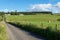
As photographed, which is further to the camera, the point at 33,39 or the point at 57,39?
the point at 33,39

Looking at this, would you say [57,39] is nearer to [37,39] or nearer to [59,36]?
[59,36]

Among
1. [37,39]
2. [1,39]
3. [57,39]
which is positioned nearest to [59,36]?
[57,39]

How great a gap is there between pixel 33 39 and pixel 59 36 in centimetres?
257

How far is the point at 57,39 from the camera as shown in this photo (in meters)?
16.6

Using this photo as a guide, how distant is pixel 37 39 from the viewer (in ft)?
61.7

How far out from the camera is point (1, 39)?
18.0 m

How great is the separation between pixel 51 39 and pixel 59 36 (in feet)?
2.21

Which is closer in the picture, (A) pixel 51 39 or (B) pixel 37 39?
(A) pixel 51 39

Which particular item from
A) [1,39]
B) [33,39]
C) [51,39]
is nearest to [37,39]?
[33,39]

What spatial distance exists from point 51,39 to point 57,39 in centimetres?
87

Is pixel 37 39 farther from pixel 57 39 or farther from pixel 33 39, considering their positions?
pixel 57 39

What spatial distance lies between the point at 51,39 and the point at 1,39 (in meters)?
3.79

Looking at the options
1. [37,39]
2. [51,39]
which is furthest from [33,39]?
[51,39]

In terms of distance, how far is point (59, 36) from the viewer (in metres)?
17.1
